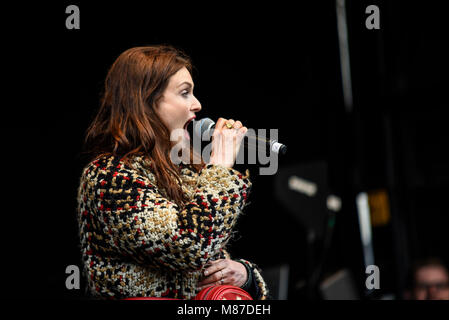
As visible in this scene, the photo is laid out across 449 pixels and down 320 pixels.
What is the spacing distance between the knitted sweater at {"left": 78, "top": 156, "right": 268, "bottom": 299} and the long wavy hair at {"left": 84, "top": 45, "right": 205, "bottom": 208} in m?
0.03

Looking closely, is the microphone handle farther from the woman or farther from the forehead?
the forehead

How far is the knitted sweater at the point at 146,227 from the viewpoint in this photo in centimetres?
106

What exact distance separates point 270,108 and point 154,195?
1.19 metres

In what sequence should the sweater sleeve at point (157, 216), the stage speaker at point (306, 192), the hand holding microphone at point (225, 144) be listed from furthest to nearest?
1. the stage speaker at point (306, 192)
2. the hand holding microphone at point (225, 144)
3. the sweater sleeve at point (157, 216)

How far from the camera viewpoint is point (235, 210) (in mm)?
1134

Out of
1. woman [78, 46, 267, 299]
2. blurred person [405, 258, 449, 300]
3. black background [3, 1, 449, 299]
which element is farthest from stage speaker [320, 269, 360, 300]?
woman [78, 46, 267, 299]

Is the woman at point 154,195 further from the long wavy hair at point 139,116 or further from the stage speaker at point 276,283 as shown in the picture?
the stage speaker at point 276,283

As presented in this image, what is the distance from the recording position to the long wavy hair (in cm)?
120

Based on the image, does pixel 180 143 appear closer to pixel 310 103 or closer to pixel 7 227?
pixel 7 227

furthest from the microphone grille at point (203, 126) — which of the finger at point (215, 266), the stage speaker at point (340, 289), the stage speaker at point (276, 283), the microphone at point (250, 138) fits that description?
the stage speaker at point (340, 289)

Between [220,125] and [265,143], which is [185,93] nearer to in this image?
[220,125]

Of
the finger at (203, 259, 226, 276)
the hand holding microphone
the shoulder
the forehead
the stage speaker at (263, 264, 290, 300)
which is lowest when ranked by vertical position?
the stage speaker at (263, 264, 290, 300)

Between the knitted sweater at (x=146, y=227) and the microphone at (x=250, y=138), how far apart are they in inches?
5.2
